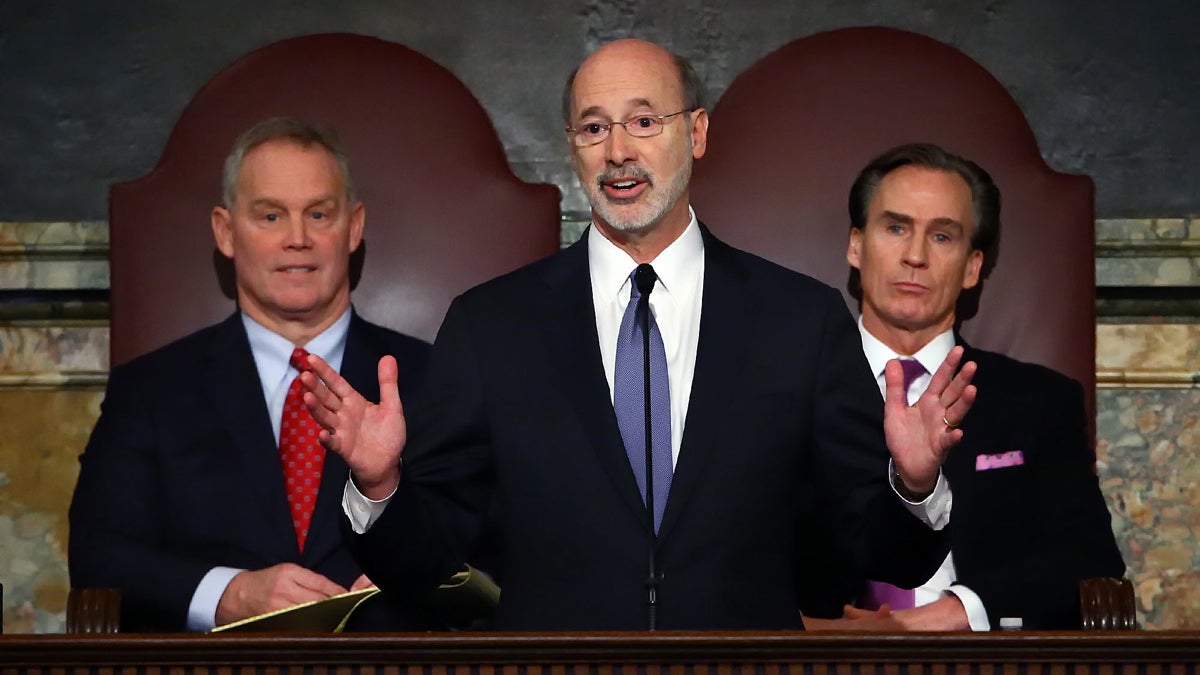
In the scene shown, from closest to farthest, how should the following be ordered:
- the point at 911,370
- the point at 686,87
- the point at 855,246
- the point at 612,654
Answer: the point at 612,654, the point at 686,87, the point at 911,370, the point at 855,246

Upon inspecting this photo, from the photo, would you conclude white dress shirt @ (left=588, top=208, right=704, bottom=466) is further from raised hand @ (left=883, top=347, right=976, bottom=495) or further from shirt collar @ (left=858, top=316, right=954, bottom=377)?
shirt collar @ (left=858, top=316, right=954, bottom=377)

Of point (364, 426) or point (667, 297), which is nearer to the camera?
point (364, 426)

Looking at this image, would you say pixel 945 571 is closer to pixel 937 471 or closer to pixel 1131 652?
pixel 937 471

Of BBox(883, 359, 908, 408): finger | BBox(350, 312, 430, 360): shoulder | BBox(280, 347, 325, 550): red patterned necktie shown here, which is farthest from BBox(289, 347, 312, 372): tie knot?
BBox(883, 359, 908, 408): finger

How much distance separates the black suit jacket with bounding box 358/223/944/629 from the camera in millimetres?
2508

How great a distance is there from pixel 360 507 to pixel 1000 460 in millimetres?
1249

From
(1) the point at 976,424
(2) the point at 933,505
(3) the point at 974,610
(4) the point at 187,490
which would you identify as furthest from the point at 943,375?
(4) the point at 187,490

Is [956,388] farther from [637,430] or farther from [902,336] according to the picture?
[902,336]

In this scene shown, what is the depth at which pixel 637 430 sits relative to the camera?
8.46ft

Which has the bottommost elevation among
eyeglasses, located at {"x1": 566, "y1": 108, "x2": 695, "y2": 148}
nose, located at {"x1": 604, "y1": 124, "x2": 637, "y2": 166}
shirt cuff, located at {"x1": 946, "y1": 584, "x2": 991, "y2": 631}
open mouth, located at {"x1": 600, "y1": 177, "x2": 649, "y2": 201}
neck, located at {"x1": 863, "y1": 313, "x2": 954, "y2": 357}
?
shirt cuff, located at {"x1": 946, "y1": 584, "x2": 991, "y2": 631}

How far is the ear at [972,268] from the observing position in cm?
345

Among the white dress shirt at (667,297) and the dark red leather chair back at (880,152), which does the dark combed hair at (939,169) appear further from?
the white dress shirt at (667,297)

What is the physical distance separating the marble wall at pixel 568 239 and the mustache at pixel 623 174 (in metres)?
1.24

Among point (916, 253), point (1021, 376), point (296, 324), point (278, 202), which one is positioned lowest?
point (1021, 376)
